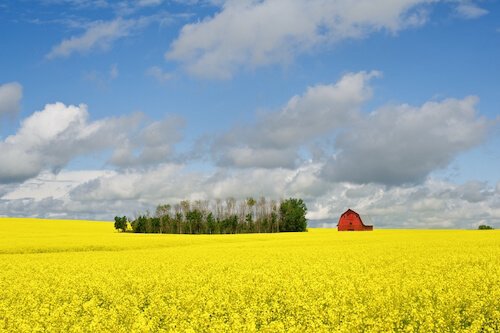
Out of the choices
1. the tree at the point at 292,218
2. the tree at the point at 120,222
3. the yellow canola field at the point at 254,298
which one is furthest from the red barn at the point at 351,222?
the yellow canola field at the point at 254,298

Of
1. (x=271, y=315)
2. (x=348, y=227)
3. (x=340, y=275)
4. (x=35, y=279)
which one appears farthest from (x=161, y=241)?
(x=348, y=227)

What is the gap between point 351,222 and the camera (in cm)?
9588

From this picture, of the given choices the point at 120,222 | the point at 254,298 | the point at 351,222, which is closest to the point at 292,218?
the point at 351,222

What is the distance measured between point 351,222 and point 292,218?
1226 centimetres

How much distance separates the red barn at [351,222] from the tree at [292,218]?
8.27m

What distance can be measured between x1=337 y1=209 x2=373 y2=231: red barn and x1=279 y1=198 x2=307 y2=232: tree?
827 centimetres

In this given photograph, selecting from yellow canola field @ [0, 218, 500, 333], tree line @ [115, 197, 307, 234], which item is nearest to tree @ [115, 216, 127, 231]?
tree line @ [115, 197, 307, 234]

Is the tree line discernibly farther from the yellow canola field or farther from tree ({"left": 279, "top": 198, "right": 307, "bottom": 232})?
the yellow canola field

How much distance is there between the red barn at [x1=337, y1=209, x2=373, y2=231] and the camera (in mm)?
95250

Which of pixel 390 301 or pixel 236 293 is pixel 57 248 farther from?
pixel 390 301

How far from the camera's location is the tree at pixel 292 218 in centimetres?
10144

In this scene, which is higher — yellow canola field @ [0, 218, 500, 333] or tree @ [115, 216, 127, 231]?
tree @ [115, 216, 127, 231]

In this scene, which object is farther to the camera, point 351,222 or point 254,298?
point 351,222

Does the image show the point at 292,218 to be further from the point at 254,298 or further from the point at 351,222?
the point at 254,298
